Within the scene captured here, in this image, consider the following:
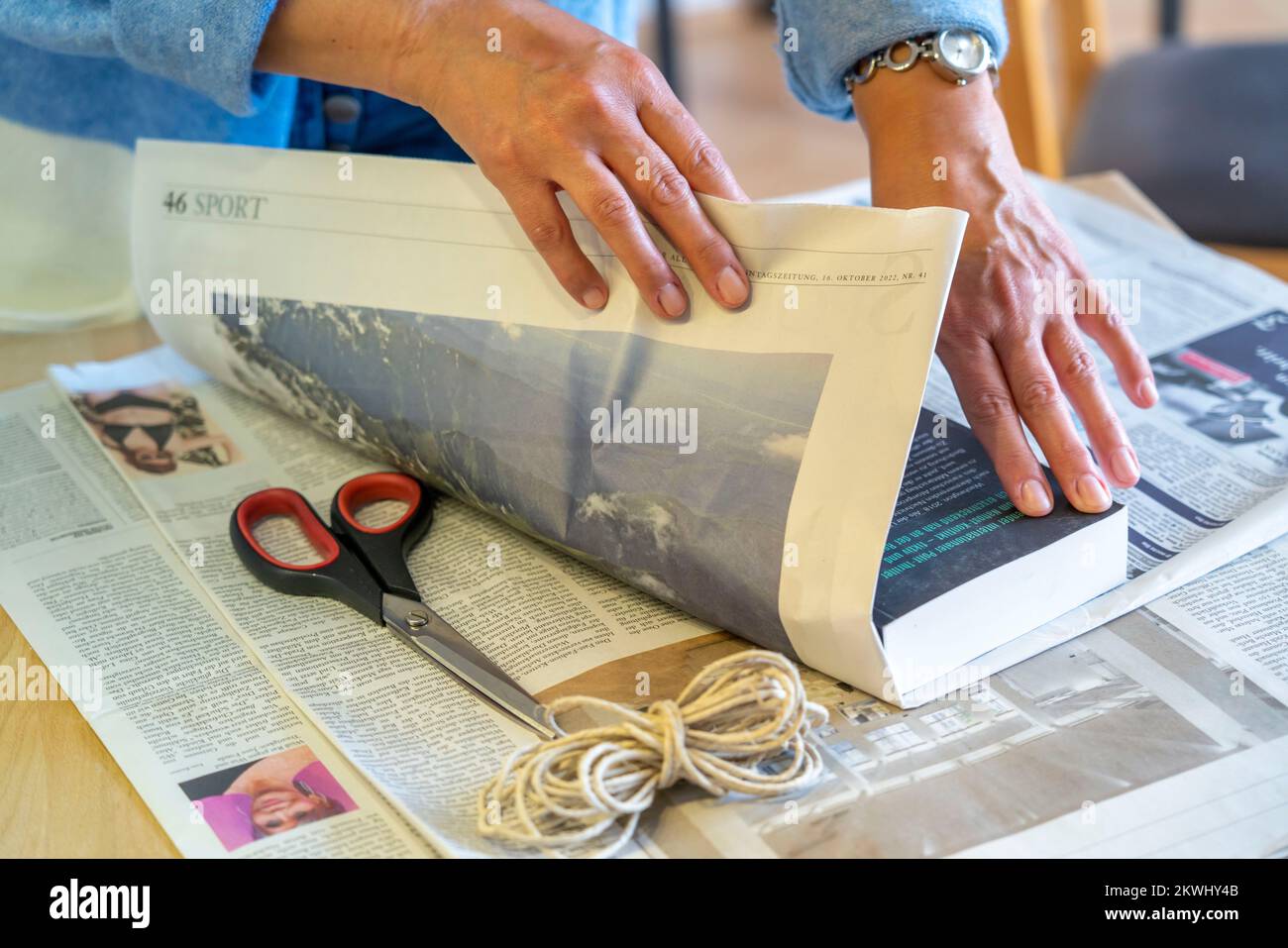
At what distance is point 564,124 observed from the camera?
554 millimetres

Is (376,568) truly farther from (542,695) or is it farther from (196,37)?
(196,37)

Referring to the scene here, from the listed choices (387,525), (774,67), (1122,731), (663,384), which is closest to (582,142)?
(663,384)

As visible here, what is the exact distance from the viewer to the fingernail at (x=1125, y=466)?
60 centimetres

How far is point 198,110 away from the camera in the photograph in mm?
773

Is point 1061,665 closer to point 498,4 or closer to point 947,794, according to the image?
point 947,794

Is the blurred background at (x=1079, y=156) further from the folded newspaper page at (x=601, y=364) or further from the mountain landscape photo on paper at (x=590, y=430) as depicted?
the mountain landscape photo on paper at (x=590, y=430)

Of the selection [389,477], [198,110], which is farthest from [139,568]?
[198,110]

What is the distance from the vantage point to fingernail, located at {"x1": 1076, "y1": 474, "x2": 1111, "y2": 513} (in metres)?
0.56

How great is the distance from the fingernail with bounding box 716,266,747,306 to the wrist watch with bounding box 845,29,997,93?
0.21 meters

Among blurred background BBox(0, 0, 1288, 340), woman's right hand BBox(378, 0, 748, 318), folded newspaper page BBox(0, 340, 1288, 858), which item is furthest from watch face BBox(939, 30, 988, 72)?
blurred background BBox(0, 0, 1288, 340)

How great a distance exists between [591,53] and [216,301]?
0.91 ft

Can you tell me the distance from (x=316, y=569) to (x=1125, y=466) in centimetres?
39

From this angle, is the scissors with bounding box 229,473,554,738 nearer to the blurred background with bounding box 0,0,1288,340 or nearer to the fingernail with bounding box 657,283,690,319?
the fingernail with bounding box 657,283,690,319
